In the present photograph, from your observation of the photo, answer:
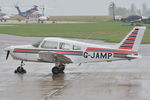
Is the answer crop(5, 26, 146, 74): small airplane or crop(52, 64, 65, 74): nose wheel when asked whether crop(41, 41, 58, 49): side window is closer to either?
crop(5, 26, 146, 74): small airplane

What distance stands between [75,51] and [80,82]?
8.12 feet

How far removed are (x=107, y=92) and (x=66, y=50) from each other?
4980 mm

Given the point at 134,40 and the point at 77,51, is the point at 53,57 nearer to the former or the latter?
the point at 77,51

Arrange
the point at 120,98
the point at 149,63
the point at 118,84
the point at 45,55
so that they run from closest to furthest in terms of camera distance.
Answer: the point at 120,98 → the point at 118,84 → the point at 45,55 → the point at 149,63

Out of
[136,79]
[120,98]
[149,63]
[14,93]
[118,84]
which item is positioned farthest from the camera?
[149,63]

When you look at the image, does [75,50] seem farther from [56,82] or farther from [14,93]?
[14,93]

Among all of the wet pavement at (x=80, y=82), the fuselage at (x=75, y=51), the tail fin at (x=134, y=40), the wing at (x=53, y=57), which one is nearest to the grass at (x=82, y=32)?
the wet pavement at (x=80, y=82)

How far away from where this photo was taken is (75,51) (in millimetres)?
19828

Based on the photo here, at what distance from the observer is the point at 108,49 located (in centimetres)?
1962

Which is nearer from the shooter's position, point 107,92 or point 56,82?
point 107,92

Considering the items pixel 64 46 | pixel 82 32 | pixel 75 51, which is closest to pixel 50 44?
pixel 64 46

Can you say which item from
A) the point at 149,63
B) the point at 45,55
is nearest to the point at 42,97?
the point at 45,55

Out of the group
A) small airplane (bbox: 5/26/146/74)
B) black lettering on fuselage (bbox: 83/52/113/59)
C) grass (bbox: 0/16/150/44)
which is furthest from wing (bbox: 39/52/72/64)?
grass (bbox: 0/16/150/44)

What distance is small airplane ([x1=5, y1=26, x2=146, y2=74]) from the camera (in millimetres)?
19484
